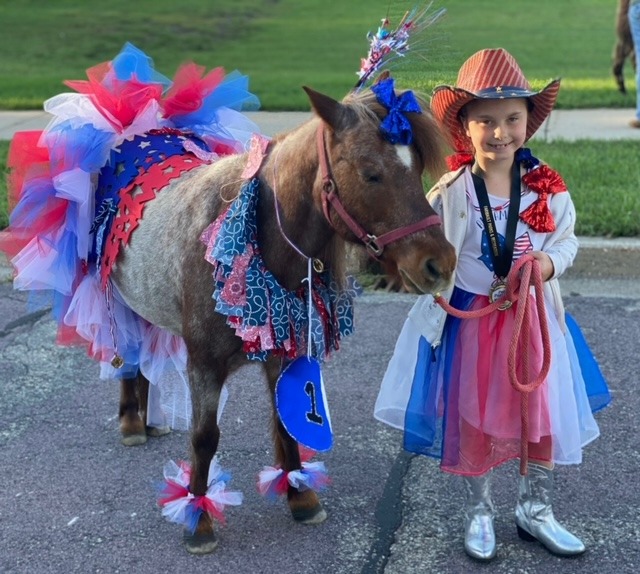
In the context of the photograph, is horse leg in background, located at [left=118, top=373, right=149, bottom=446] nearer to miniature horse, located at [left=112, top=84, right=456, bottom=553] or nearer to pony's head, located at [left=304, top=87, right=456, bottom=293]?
miniature horse, located at [left=112, top=84, right=456, bottom=553]

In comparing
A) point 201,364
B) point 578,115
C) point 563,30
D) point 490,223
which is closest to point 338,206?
point 490,223

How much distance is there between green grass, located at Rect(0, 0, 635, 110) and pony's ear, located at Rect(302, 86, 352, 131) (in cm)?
631

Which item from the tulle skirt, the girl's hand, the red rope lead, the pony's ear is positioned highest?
the pony's ear

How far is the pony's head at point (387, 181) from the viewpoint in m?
2.82

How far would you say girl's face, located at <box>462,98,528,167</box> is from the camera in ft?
10.4

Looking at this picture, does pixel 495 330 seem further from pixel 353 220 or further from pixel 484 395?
pixel 353 220

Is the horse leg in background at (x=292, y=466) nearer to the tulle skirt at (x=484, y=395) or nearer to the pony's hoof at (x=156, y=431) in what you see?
the tulle skirt at (x=484, y=395)

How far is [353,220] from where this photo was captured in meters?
2.91

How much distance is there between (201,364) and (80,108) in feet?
4.67

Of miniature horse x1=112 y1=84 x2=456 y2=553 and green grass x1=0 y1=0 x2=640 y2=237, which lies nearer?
miniature horse x1=112 y1=84 x2=456 y2=553

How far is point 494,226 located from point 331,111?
73 cm

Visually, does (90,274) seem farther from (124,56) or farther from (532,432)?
(532,432)

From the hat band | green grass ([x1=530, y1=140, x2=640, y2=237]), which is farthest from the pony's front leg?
green grass ([x1=530, y1=140, x2=640, y2=237])

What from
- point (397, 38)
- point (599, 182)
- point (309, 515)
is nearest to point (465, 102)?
point (397, 38)
